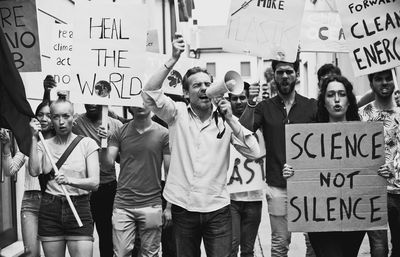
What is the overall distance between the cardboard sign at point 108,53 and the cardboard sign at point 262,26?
868mm

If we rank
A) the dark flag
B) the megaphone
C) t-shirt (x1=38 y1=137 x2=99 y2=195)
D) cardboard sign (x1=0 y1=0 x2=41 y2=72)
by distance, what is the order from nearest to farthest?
1. the dark flag
2. the megaphone
3. t-shirt (x1=38 y1=137 x2=99 y2=195)
4. cardboard sign (x1=0 y1=0 x2=41 y2=72)

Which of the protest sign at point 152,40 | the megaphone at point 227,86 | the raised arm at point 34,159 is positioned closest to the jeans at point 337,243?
the megaphone at point 227,86

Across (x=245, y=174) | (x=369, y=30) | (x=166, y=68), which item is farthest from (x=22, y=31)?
(x=369, y=30)

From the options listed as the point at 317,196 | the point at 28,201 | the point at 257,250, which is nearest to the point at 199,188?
the point at 317,196

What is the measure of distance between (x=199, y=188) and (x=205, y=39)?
45562 mm

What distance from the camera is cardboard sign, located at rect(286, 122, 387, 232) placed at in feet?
17.0

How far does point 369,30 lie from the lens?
6.03 m

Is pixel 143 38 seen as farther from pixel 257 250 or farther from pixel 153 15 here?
pixel 153 15

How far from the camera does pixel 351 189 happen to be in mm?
5223

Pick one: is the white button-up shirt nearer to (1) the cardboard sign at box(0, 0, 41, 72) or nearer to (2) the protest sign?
(1) the cardboard sign at box(0, 0, 41, 72)

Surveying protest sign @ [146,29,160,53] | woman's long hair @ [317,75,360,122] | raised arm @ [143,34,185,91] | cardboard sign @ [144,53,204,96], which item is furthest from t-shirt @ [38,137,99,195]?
protest sign @ [146,29,160,53]

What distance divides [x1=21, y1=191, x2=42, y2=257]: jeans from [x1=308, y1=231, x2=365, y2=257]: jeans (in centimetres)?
263

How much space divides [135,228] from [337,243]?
→ 2.04 metres

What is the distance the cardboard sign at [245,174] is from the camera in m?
6.76
